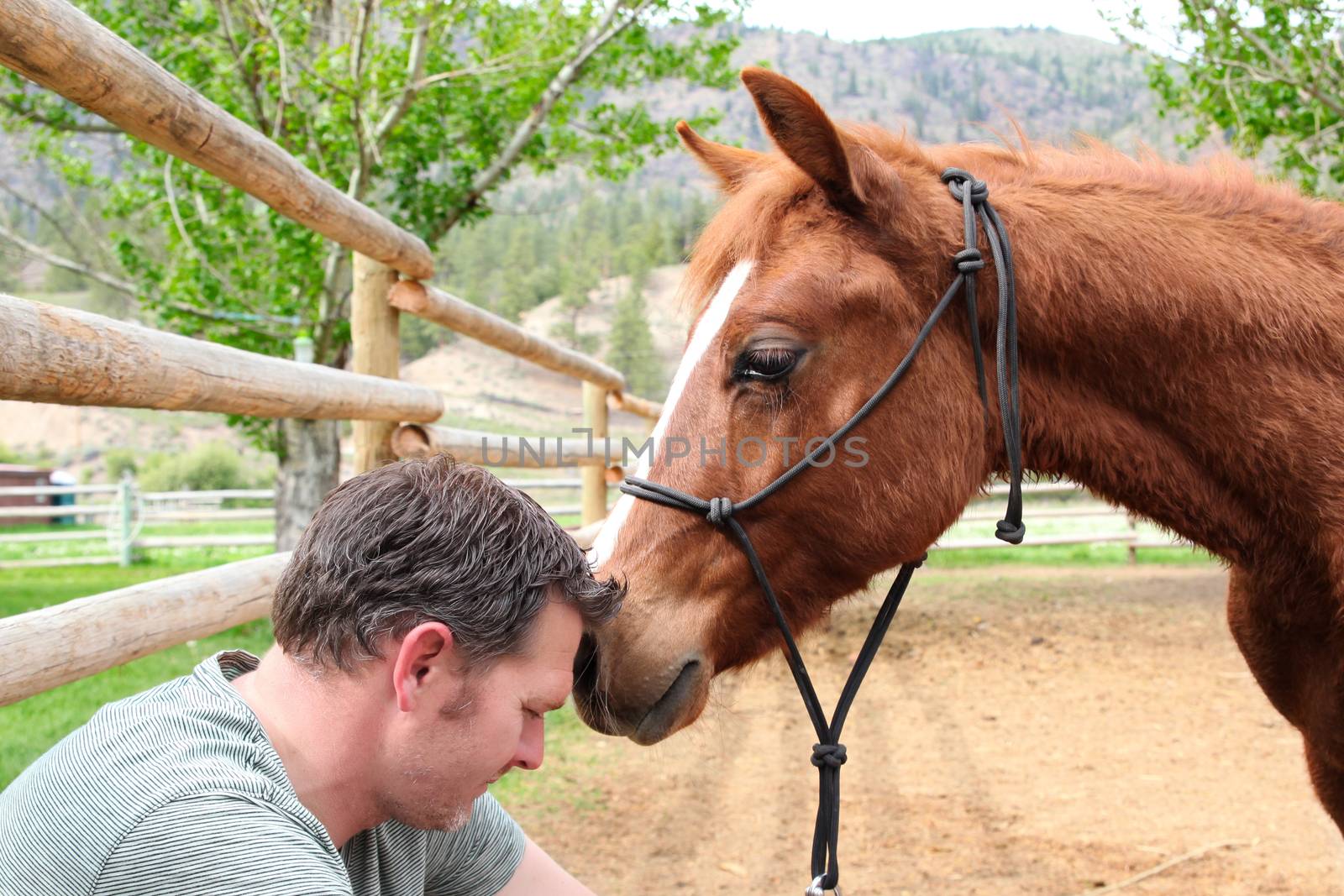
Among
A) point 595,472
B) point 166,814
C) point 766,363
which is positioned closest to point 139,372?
point 166,814

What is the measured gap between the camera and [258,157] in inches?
91.9

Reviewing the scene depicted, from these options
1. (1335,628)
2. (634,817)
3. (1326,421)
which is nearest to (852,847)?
(634,817)

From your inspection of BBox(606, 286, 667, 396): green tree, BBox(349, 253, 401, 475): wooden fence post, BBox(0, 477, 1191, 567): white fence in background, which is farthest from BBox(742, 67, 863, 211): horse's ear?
BBox(606, 286, 667, 396): green tree

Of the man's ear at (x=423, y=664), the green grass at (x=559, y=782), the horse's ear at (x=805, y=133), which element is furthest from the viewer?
the green grass at (x=559, y=782)

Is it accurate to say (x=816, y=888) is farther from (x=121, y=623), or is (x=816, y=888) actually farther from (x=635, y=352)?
(x=635, y=352)

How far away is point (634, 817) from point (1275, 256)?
3092mm

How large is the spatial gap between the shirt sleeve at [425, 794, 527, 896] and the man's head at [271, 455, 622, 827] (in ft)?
1.31

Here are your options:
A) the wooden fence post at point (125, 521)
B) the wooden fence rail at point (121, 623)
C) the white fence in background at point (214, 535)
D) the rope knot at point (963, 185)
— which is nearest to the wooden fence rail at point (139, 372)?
the wooden fence rail at point (121, 623)

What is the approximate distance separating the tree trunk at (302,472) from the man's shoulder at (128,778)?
24.5 ft

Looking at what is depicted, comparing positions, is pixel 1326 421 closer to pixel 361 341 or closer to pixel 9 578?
pixel 361 341

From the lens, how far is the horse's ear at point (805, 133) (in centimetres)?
164

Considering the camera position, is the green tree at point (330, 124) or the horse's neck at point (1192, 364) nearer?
the horse's neck at point (1192, 364)

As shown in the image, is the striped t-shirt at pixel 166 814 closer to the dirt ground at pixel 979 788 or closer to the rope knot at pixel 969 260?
the dirt ground at pixel 979 788

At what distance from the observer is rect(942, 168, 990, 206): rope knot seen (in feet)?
5.98
